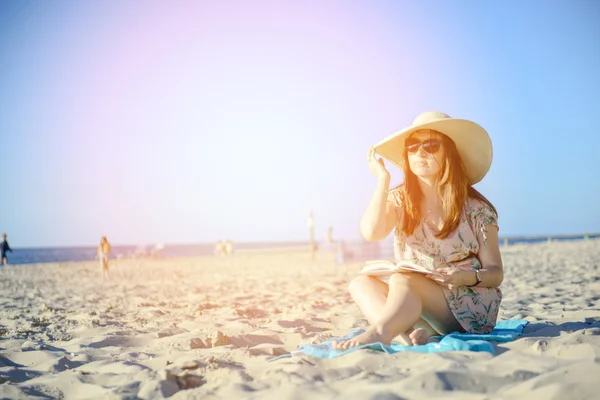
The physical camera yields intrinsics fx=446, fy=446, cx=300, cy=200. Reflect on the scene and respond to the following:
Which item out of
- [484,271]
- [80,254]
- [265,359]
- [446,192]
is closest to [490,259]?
[484,271]

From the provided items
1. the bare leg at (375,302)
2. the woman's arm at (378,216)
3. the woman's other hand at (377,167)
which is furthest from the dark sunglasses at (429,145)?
the bare leg at (375,302)

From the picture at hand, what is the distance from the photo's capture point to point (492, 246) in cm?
286

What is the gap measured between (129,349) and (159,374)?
1.09 m

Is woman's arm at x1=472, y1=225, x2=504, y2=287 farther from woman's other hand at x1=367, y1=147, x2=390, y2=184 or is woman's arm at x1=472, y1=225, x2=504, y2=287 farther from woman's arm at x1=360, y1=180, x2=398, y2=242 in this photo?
woman's other hand at x1=367, y1=147, x2=390, y2=184

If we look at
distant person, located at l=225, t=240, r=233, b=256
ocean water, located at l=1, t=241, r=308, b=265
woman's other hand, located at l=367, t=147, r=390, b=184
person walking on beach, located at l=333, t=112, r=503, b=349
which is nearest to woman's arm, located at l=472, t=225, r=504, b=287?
person walking on beach, located at l=333, t=112, r=503, b=349

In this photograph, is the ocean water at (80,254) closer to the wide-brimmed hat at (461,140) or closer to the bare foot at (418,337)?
the wide-brimmed hat at (461,140)

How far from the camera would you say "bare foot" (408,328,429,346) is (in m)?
2.62

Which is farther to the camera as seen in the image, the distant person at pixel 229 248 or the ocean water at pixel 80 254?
Answer: the ocean water at pixel 80 254

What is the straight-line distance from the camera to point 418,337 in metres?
2.64

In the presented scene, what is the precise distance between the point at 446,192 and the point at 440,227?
0.23 metres

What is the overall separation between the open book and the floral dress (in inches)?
5.2

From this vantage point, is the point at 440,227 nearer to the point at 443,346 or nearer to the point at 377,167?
the point at 377,167

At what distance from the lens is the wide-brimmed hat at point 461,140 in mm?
2867

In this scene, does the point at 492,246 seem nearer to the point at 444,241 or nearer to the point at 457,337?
the point at 444,241
